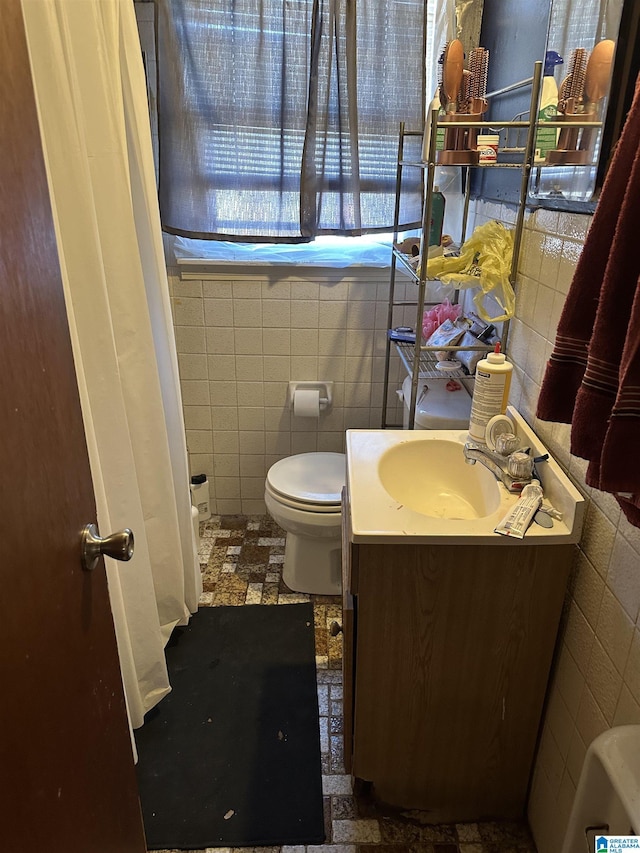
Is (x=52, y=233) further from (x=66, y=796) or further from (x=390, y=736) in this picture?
(x=390, y=736)

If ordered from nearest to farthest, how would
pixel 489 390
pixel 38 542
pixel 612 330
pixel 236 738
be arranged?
pixel 38 542, pixel 612 330, pixel 489 390, pixel 236 738

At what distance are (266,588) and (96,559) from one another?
5.02ft

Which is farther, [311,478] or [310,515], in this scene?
[311,478]

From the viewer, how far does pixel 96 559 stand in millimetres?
926

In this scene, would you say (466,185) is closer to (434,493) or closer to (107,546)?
(434,493)

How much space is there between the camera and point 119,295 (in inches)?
63.8

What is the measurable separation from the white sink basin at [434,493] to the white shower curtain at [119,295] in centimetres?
60

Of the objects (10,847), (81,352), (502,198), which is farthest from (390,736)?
(502,198)

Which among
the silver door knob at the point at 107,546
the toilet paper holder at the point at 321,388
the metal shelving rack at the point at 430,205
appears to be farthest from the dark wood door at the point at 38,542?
the toilet paper holder at the point at 321,388

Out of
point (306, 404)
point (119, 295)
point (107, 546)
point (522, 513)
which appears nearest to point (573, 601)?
point (522, 513)

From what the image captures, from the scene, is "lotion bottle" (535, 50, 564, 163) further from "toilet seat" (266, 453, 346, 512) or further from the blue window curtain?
Result: "toilet seat" (266, 453, 346, 512)

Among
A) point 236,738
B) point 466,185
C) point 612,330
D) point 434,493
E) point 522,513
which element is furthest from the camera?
point 466,185

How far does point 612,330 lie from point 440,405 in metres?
1.20

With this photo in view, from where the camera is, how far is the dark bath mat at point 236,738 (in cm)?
154
